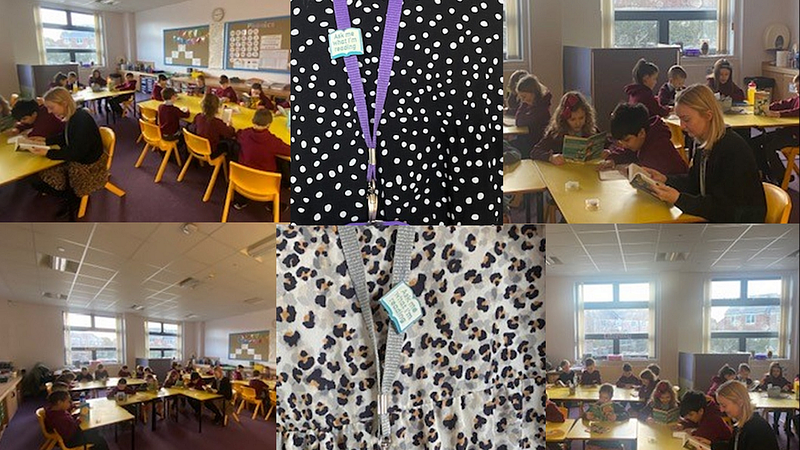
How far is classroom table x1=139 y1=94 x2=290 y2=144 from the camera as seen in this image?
Answer: 2320 mm

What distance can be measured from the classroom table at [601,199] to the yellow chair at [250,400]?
1108mm

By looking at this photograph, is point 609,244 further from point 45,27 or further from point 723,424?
point 45,27

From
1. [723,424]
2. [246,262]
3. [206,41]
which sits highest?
[206,41]

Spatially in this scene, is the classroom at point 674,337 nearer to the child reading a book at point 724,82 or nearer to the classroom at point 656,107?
the classroom at point 656,107

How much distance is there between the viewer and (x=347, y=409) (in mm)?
2340

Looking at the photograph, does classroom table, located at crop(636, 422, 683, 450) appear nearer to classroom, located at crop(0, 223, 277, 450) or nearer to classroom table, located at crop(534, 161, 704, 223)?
classroom table, located at crop(534, 161, 704, 223)

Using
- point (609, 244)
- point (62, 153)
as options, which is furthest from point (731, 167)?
point (62, 153)

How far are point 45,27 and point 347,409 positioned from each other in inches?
56.1

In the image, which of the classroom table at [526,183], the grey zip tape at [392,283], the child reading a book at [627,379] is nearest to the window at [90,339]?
the grey zip tape at [392,283]

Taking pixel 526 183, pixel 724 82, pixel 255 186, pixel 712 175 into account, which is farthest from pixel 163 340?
pixel 724 82

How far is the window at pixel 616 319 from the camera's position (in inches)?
97.2

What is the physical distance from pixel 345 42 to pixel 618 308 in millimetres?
1194

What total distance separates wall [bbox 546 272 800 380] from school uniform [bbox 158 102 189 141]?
4.05 feet

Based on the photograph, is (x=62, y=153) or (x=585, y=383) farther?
(x=585, y=383)
